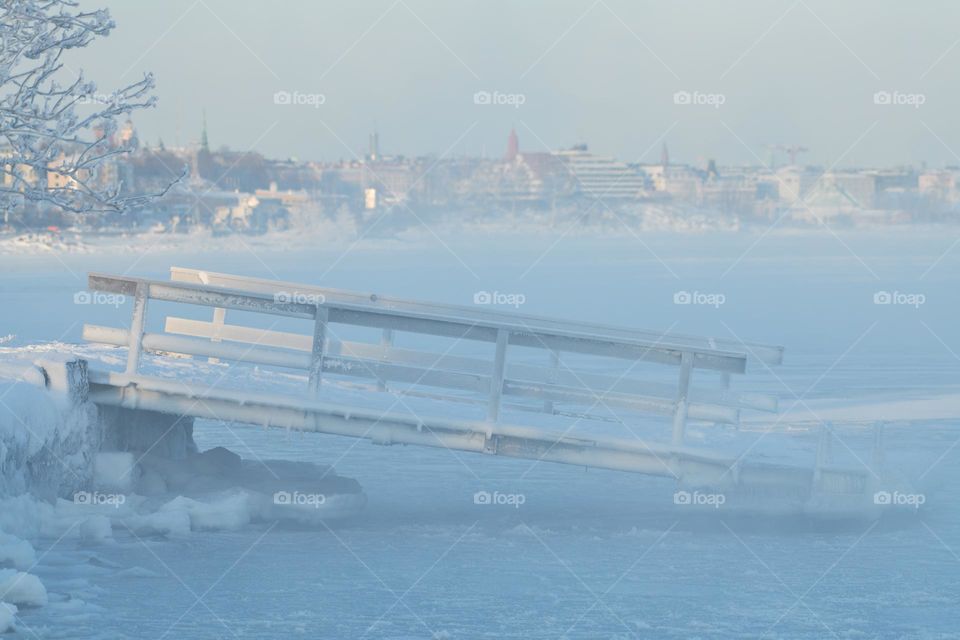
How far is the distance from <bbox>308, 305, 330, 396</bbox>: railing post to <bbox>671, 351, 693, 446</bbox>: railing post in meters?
3.08

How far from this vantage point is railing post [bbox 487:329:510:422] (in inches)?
522

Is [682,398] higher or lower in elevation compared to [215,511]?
higher

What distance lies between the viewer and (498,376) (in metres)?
13.3

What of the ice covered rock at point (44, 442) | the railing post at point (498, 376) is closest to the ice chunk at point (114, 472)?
the ice covered rock at point (44, 442)

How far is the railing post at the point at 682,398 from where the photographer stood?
43.5 ft

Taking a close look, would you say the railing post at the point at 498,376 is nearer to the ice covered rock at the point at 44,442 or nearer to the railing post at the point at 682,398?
the railing post at the point at 682,398

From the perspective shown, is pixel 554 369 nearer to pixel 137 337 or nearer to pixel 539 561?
pixel 539 561

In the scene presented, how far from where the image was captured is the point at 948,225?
128500 mm

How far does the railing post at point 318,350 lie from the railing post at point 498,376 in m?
1.50

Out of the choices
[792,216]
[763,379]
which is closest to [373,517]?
[763,379]

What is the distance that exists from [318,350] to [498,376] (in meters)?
1.58

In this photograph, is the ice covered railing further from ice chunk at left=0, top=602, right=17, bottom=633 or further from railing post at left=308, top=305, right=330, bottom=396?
ice chunk at left=0, top=602, right=17, bottom=633

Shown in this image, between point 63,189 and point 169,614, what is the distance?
11.9 feet

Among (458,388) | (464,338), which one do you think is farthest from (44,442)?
(464,338)
